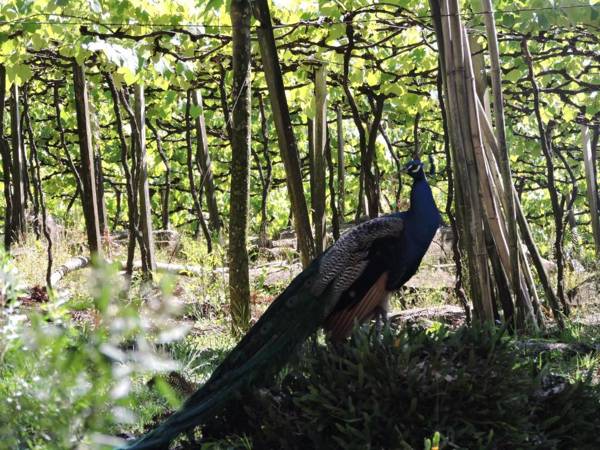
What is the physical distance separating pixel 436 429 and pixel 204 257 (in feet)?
17.8

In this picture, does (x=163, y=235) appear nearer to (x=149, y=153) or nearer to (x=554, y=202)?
(x=149, y=153)

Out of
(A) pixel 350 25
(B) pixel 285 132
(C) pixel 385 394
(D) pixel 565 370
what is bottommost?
(D) pixel 565 370

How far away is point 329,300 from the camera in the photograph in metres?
3.96

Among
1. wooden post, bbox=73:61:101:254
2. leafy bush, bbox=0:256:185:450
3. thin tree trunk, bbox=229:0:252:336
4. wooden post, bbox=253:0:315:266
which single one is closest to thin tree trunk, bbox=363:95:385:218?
wooden post, bbox=253:0:315:266

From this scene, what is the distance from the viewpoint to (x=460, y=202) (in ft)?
16.8

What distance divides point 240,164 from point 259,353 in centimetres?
222

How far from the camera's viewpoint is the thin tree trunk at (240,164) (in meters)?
5.48

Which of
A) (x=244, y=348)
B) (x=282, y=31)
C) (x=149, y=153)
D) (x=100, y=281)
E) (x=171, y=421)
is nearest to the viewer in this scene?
(x=100, y=281)

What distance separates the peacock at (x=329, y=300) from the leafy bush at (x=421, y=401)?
10.6 inches

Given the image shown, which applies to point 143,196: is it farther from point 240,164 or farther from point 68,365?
point 68,365

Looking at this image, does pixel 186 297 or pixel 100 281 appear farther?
pixel 186 297

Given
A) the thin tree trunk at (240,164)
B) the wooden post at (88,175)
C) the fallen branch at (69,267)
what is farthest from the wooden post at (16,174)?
the thin tree trunk at (240,164)

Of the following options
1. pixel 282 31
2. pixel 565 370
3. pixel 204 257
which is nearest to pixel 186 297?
pixel 204 257

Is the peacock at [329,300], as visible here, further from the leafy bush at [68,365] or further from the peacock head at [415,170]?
the leafy bush at [68,365]
